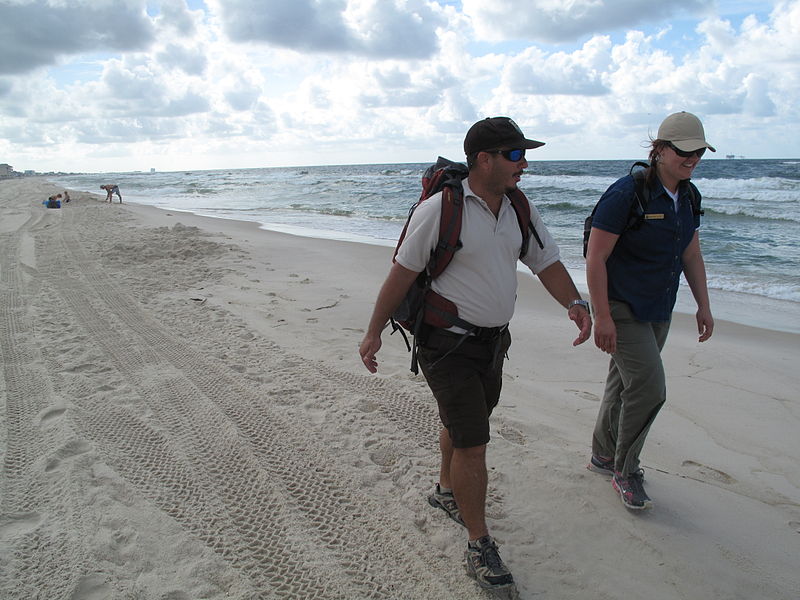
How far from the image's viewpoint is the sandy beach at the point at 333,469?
2387 millimetres

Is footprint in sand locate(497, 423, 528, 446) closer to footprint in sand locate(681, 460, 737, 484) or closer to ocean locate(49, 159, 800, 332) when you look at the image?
footprint in sand locate(681, 460, 737, 484)

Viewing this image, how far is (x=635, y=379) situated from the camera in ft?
9.21

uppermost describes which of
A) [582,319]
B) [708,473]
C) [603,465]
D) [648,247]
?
[648,247]

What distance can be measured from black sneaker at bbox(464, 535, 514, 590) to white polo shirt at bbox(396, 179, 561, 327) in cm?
98

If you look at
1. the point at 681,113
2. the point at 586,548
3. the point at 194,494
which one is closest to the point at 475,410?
the point at 586,548

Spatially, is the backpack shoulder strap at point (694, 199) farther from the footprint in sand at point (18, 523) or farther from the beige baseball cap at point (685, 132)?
the footprint in sand at point (18, 523)

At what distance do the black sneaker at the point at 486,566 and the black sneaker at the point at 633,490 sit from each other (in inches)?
37.9

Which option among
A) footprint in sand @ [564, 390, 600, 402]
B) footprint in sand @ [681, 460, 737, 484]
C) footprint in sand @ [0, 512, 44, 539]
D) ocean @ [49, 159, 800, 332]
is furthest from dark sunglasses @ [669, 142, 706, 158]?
ocean @ [49, 159, 800, 332]

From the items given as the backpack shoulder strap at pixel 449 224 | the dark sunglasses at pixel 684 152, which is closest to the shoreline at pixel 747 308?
the dark sunglasses at pixel 684 152

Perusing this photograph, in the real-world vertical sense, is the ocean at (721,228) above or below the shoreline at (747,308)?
above

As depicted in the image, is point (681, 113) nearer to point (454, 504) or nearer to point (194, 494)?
point (454, 504)

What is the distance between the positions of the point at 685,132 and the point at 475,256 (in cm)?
134

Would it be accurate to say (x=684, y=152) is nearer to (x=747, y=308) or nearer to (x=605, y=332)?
(x=605, y=332)

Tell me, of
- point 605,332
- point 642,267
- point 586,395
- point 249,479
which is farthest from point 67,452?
point 586,395
